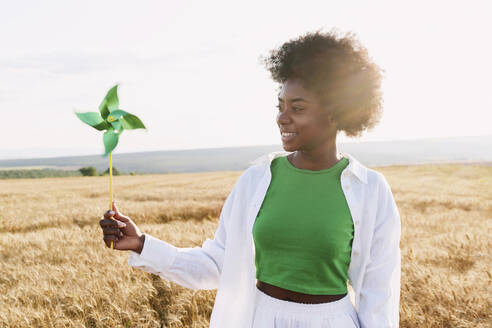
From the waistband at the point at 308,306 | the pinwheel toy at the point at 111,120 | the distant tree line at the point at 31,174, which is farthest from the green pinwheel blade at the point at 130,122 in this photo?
the distant tree line at the point at 31,174

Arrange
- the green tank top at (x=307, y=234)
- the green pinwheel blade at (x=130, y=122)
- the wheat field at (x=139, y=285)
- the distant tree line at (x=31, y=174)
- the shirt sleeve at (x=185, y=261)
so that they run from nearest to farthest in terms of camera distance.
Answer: the green tank top at (x=307, y=234) < the shirt sleeve at (x=185, y=261) < the green pinwheel blade at (x=130, y=122) < the wheat field at (x=139, y=285) < the distant tree line at (x=31, y=174)

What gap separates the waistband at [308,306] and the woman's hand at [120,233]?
66 centimetres

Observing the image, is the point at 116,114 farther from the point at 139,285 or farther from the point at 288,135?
the point at 139,285

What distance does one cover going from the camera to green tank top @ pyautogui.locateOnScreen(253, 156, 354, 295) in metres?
1.86

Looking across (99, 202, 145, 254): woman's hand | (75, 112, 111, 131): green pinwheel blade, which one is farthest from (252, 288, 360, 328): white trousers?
(75, 112, 111, 131): green pinwheel blade

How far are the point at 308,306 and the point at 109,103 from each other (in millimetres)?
1360

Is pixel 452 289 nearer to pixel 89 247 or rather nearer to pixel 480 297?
pixel 480 297

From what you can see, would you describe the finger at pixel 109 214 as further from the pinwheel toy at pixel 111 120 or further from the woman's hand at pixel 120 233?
the pinwheel toy at pixel 111 120

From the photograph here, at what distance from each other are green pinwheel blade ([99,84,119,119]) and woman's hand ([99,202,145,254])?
487 mm

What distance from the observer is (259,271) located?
2016 mm

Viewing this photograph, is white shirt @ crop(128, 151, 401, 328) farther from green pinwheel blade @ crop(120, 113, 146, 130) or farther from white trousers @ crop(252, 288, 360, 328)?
green pinwheel blade @ crop(120, 113, 146, 130)

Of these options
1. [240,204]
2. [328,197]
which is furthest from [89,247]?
[328,197]

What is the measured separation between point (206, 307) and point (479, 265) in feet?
10.0

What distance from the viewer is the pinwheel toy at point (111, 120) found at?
2.09 metres
